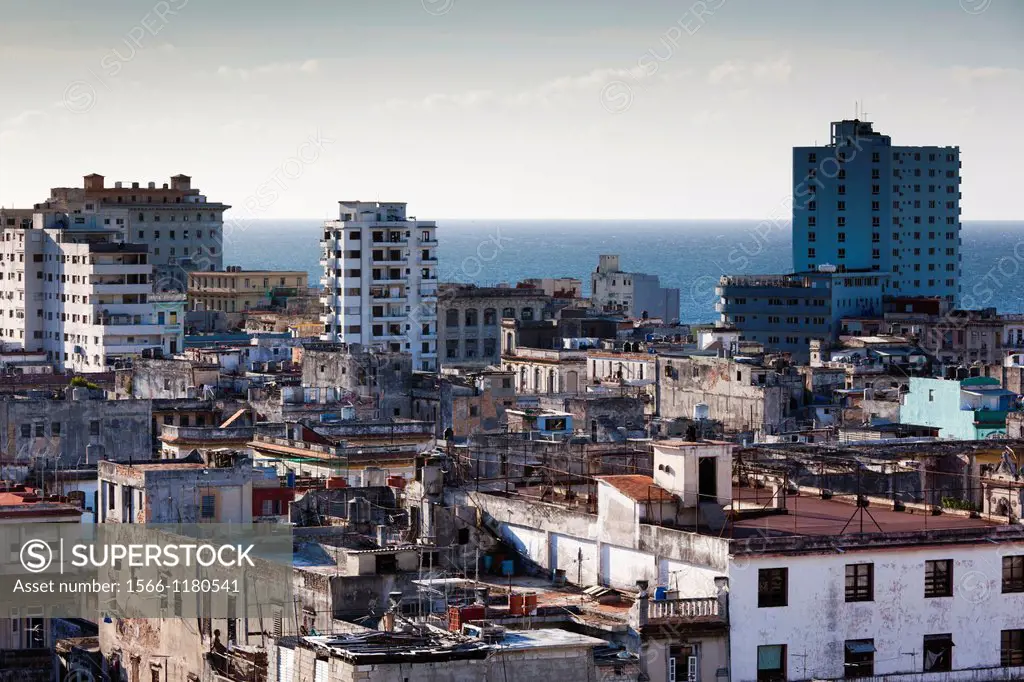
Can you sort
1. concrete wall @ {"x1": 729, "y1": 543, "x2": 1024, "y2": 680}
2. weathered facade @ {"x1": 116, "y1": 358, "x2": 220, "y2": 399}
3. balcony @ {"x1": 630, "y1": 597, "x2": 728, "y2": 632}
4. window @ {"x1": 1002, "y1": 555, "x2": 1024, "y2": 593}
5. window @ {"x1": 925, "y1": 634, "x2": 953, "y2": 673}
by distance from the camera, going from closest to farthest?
balcony @ {"x1": 630, "y1": 597, "x2": 728, "y2": 632}, concrete wall @ {"x1": 729, "y1": 543, "x2": 1024, "y2": 680}, window @ {"x1": 925, "y1": 634, "x2": 953, "y2": 673}, window @ {"x1": 1002, "y1": 555, "x2": 1024, "y2": 593}, weathered facade @ {"x1": 116, "y1": 358, "x2": 220, "y2": 399}

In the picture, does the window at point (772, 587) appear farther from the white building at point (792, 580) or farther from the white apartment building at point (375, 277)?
the white apartment building at point (375, 277)

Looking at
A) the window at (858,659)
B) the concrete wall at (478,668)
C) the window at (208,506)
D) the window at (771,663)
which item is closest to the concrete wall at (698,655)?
the window at (771,663)

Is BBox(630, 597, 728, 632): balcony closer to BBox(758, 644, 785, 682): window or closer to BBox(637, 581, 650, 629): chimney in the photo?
BBox(637, 581, 650, 629): chimney

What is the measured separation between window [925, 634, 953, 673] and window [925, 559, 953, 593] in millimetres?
772

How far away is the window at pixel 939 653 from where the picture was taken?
146 ft

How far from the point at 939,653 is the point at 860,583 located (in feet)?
6.86

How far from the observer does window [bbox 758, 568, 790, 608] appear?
4306 centimetres

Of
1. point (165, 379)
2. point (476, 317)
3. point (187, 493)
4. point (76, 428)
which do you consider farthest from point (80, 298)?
point (187, 493)

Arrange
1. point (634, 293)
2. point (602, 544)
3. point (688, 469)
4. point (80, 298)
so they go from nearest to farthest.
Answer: point (688, 469) → point (602, 544) → point (80, 298) → point (634, 293)

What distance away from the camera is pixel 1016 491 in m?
49.5

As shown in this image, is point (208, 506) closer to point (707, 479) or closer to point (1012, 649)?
point (707, 479)

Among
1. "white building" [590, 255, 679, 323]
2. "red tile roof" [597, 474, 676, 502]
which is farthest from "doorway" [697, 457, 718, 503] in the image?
"white building" [590, 255, 679, 323]

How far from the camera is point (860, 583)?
44000mm

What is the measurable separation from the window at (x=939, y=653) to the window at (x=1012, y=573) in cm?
142
